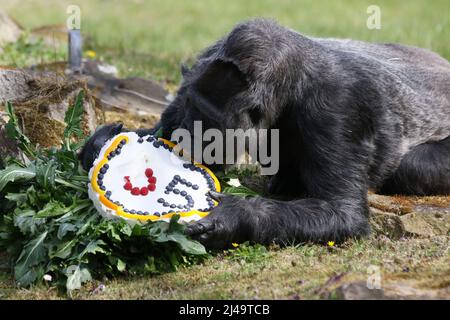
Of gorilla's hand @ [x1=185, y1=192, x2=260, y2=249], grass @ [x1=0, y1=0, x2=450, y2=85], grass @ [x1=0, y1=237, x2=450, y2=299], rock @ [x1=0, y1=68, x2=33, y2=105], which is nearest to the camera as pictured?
grass @ [x1=0, y1=237, x2=450, y2=299]

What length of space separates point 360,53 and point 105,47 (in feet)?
21.5

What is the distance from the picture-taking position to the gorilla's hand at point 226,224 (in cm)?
528

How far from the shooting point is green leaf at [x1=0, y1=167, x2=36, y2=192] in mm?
5609

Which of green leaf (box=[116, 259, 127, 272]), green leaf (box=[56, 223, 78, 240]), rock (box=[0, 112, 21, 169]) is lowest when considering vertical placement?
green leaf (box=[116, 259, 127, 272])

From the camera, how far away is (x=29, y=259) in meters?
5.20

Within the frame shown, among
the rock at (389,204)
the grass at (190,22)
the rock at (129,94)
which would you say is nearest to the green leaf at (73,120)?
the rock at (389,204)

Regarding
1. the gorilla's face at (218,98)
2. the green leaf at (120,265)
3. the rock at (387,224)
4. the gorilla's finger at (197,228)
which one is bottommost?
the green leaf at (120,265)

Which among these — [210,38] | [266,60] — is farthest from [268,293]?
[210,38]

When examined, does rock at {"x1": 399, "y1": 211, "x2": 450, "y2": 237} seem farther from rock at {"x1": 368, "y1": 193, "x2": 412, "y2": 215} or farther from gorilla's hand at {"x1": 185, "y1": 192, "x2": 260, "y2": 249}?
gorilla's hand at {"x1": 185, "y1": 192, "x2": 260, "y2": 249}

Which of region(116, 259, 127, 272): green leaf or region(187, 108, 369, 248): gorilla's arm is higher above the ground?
region(187, 108, 369, 248): gorilla's arm

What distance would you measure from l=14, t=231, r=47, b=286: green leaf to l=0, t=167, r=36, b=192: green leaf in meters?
0.57

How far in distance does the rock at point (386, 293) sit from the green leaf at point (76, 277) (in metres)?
1.68

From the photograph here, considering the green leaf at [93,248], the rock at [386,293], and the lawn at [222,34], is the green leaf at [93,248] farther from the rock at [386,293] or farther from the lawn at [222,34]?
the rock at [386,293]

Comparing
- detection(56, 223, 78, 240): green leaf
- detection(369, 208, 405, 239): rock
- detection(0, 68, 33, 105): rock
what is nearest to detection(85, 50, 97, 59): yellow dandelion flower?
detection(0, 68, 33, 105): rock
